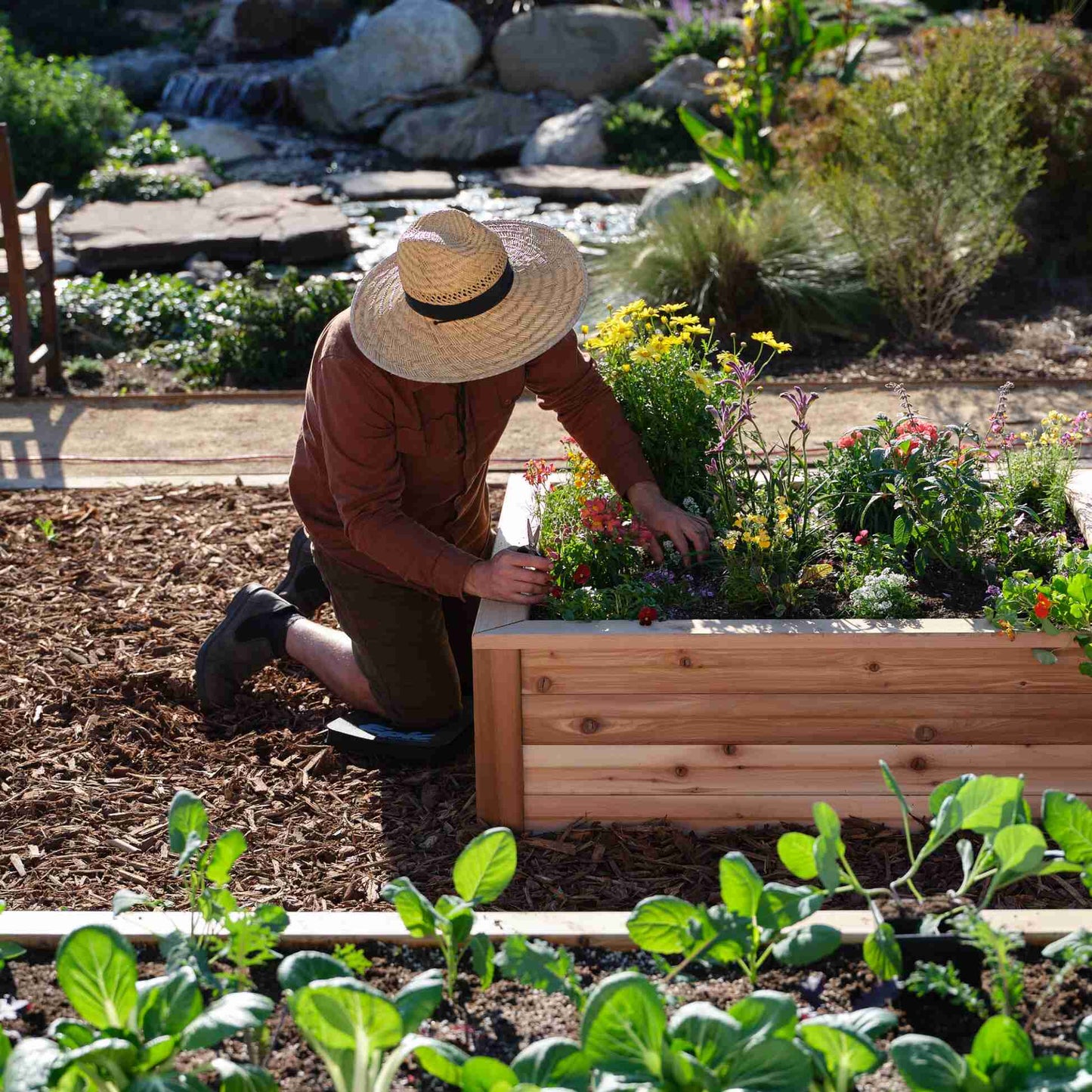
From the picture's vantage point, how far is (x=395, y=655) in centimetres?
315

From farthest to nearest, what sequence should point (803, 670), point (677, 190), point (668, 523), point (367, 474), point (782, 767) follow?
point (677, 190) → point (668, 523) → point (367, 474) → point (782, 767) → point (803, 670)

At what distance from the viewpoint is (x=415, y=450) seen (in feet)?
9.75

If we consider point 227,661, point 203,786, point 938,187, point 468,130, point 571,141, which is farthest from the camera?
point 468,130

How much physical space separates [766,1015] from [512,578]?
126cm

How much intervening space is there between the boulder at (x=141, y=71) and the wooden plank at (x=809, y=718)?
48.1ft

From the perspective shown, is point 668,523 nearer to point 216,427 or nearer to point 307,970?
point 307,970

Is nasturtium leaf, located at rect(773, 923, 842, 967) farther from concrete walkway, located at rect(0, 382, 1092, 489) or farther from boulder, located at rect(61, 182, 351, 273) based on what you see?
boulder, located at rect(61, 182, 351, 273)

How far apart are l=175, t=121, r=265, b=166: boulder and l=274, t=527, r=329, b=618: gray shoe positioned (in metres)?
9.82

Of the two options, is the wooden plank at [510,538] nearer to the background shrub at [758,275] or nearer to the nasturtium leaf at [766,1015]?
the nasturtium leaf at [766,1015]

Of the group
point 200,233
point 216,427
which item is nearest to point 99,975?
point 216,427

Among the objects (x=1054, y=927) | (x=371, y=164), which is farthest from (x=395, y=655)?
(x=371, y=164)

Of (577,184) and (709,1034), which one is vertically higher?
(709,1034)

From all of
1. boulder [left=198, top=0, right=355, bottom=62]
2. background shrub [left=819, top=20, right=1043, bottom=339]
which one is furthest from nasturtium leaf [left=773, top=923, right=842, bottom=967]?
boulder [left=198, top=0, right=355, bottom=62]

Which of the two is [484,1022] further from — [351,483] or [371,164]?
[371,164]
